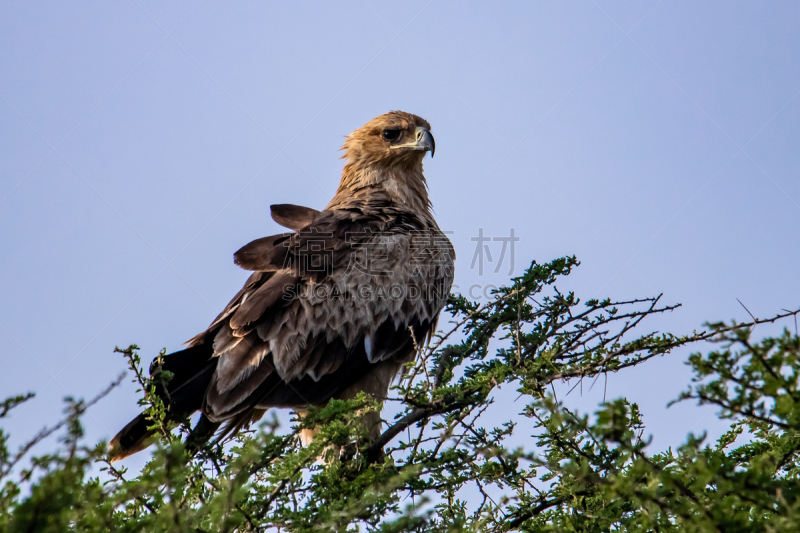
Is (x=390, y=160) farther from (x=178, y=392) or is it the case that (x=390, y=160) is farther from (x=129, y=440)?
(x=129, y=440)

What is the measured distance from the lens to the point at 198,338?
4.80 m

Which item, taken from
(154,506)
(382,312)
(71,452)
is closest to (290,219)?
(382,312)

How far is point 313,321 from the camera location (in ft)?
16.2

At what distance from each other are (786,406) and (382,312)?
11.6 feet

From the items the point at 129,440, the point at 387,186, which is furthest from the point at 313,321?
the point at 387,186

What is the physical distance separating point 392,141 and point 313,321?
108 inches

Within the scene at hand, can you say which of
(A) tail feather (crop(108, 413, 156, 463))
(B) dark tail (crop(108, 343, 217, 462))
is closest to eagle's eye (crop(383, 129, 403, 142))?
(B) dark tail (crop(108, 343, 217, 462))

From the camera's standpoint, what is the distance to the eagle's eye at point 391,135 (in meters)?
6.93

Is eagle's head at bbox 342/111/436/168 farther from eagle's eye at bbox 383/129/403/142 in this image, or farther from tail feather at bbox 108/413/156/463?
tail feather at bbox 108/413/156/463

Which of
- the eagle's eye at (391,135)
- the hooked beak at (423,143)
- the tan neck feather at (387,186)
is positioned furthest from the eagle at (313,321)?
the eagle's eye at (391,135)

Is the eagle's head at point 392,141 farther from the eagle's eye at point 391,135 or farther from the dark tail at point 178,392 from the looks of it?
the dark tail at point 178,392

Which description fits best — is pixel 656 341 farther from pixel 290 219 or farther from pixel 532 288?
pixel 290 219

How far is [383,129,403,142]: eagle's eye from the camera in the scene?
6.93 metres

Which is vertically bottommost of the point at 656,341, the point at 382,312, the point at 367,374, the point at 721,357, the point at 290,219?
the point at 721,357
